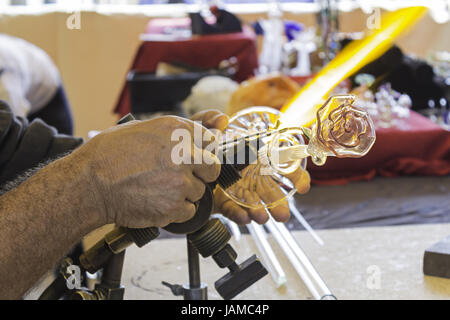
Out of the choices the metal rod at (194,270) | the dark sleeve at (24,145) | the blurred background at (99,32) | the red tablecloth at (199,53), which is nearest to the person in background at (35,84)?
the red tablecloth at (199,53)

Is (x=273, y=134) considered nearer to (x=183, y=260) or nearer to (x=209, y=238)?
(x=209, y=238)

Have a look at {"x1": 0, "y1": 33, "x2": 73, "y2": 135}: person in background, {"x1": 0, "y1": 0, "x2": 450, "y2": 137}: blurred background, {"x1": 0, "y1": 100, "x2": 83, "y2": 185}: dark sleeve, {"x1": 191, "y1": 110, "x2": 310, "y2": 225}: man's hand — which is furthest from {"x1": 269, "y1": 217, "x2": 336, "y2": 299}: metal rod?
{"x1": 0, "y1": 0, "x2": 450, "y2": 137}: blurred background

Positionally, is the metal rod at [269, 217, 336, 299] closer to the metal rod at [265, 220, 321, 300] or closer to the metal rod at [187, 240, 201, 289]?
the metal rod at [265, 220, 321, 300]

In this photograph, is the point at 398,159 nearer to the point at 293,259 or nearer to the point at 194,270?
the point at 293,259

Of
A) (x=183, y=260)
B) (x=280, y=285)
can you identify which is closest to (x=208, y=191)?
(x=280, y=285)

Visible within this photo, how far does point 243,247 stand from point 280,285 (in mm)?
180

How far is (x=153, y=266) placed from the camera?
3.31ft

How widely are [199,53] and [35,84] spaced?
3.19 feet

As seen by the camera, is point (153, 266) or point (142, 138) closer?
point (142, 138)

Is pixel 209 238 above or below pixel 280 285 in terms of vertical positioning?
above

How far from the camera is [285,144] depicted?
705mm

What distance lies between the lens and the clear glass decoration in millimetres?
593
